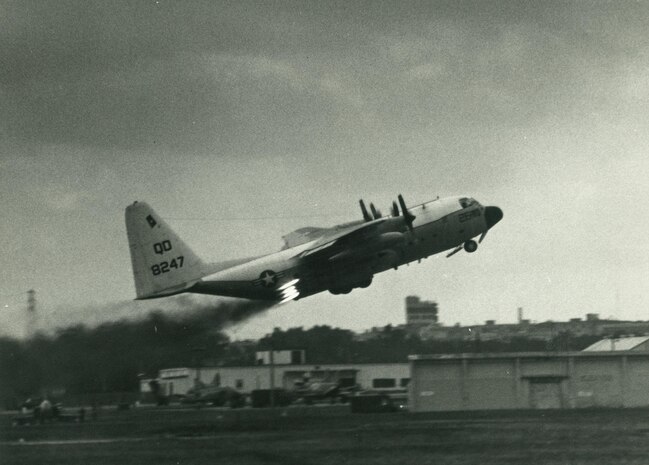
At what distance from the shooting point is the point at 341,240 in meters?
50.1

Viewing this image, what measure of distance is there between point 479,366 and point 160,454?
115 ft

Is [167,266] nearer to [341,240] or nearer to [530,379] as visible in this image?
[341,240]

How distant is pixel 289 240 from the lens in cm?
5075

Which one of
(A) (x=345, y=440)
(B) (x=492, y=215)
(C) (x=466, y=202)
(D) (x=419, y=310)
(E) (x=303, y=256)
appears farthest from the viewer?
(D) (x=419, y=310)

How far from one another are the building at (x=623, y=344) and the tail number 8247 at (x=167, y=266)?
34899mm

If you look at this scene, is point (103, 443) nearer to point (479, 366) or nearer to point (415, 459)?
point (415, 459)

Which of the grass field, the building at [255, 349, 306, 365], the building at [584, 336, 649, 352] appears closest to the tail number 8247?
the grass field

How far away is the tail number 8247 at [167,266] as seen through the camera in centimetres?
5034

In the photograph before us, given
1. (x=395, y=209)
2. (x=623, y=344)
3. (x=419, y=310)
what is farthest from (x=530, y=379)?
(x=419, y=310)

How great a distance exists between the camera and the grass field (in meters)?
36.1

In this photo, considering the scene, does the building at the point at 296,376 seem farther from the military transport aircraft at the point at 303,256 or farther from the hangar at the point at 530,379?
the military transport aircraft at the point at 303,256

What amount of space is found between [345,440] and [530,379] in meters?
29.8

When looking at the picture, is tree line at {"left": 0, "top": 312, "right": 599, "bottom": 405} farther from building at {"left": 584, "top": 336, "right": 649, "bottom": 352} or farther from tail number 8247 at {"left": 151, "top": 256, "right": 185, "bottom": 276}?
building at {"left": 584, "top": 336, "right": 649, "bottom": 352}

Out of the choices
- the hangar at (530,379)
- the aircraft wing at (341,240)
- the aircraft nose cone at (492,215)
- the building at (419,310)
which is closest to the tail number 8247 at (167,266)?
the aircraft wing at (341,240)
